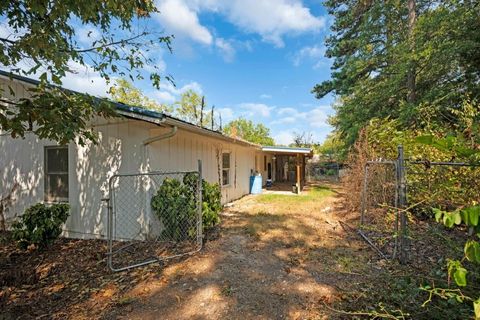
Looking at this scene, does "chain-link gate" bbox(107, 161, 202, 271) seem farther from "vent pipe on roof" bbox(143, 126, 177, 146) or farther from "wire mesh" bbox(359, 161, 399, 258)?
"wire mesh" bbox(359, 161, 399, 258)

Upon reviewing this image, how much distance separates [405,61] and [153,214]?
29.0ft

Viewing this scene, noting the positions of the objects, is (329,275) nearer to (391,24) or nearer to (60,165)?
(60,165)

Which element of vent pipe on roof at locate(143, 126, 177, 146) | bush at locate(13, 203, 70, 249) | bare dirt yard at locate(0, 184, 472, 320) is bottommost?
bare dirt yard at locate(0, 184, 472, 320)

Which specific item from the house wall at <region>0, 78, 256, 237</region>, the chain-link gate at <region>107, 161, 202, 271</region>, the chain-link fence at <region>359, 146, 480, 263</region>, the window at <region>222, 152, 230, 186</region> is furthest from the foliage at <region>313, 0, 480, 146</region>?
the house wall at <region>0, 78, 256, 237</region>

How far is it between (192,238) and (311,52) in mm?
12920

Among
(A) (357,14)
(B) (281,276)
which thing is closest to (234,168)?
(B) (281,276)

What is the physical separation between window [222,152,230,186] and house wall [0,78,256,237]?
2.72 meters

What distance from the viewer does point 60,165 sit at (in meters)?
6.32

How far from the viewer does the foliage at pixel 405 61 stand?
7.23m

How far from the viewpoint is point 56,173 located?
250 inches

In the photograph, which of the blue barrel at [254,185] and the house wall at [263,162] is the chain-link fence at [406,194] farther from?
the house wall at [263,162]

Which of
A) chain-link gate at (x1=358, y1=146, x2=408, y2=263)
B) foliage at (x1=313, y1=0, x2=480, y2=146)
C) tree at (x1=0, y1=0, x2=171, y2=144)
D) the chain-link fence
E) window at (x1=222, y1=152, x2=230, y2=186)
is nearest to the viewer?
the chain-link fence

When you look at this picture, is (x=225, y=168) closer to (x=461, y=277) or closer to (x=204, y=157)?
(x=204, y=157)

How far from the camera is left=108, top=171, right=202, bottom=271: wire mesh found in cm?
535
